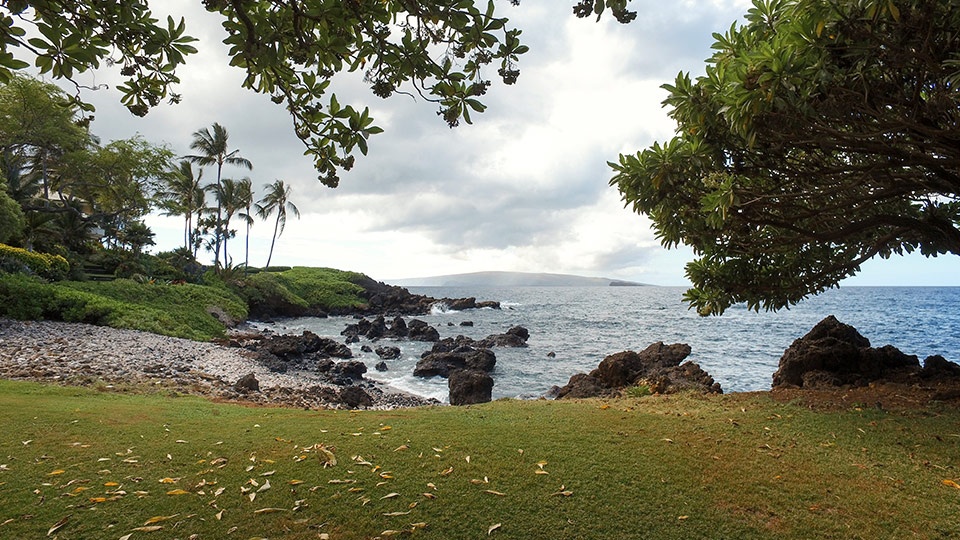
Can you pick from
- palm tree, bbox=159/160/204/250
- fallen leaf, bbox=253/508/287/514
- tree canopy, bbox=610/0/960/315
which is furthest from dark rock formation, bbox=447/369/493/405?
palm tree, bbox=159/160/204/250

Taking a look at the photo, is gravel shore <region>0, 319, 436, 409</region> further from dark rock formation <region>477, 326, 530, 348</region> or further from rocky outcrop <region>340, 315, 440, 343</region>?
rocky outcrop <region>340, 315, 440, 343</region>

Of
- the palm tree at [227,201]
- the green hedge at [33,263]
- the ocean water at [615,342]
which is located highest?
the palm tree at [227,201]

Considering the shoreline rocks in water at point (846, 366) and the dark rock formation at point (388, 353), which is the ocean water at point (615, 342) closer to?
the dark rock formation at point (388, 353)

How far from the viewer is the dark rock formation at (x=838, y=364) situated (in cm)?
995

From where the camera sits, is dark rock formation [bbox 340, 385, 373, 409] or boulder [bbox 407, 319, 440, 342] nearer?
dark rock formation [bbox 340, 385, 373, 409]

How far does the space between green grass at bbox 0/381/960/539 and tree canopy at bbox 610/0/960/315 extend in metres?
2.70

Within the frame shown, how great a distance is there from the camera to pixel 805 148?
21.0 ft

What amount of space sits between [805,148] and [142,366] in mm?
15269

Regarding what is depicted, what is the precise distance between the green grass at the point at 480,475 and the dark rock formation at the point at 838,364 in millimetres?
2980

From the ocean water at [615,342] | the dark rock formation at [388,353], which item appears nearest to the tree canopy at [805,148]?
the ocean water at [615,342]

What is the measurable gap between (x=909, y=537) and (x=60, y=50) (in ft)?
21.3

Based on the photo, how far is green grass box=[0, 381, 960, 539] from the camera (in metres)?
3.87

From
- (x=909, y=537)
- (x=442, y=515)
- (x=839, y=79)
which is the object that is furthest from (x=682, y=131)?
(x=442, y=515)

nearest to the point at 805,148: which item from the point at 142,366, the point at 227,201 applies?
the point at 142,366
